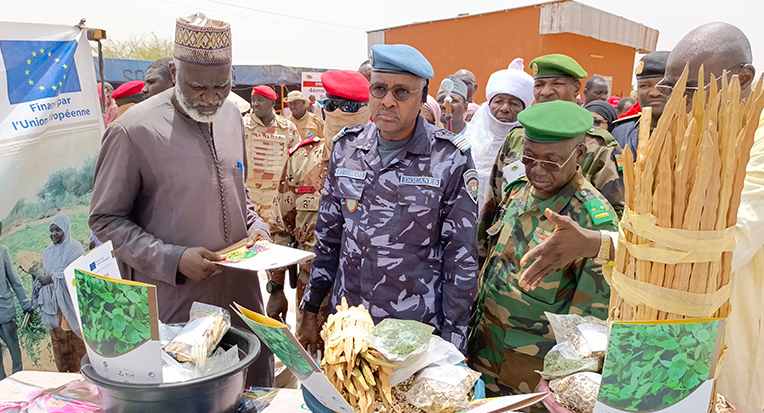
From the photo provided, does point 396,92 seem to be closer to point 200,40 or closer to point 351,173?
point 351,173

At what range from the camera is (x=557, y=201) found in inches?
78.2

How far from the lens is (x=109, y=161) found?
198 centimetres

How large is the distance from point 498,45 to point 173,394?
16.1 m

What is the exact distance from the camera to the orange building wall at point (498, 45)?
49.2ft

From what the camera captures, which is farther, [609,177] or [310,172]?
[310,172]

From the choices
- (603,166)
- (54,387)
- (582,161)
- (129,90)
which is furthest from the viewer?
(129,90)

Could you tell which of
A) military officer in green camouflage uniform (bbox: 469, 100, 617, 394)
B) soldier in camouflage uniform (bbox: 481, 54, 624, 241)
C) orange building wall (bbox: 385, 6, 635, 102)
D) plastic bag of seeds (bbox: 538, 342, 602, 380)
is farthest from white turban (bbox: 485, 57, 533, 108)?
orange building wall (bbox: 385, 6, 635, 102)

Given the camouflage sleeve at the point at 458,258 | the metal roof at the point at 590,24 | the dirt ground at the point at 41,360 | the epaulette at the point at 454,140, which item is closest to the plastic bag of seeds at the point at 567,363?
the camouflage sleeve at the point at 458,258

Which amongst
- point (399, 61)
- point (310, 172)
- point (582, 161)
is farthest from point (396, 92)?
point (310, 172)

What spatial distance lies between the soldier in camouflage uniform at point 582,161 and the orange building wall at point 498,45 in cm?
1216

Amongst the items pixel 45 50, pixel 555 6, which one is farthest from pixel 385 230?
pixel 555 6

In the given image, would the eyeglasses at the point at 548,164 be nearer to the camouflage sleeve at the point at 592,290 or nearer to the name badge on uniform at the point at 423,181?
the camouflage sleeve at the point at 592,290

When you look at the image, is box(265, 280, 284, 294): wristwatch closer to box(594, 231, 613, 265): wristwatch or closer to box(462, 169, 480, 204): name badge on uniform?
box(462, 169, 480, 204): name badge on uniform

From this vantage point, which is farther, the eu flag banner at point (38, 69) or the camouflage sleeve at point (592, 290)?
the eu flag banner at point (38, 69)
